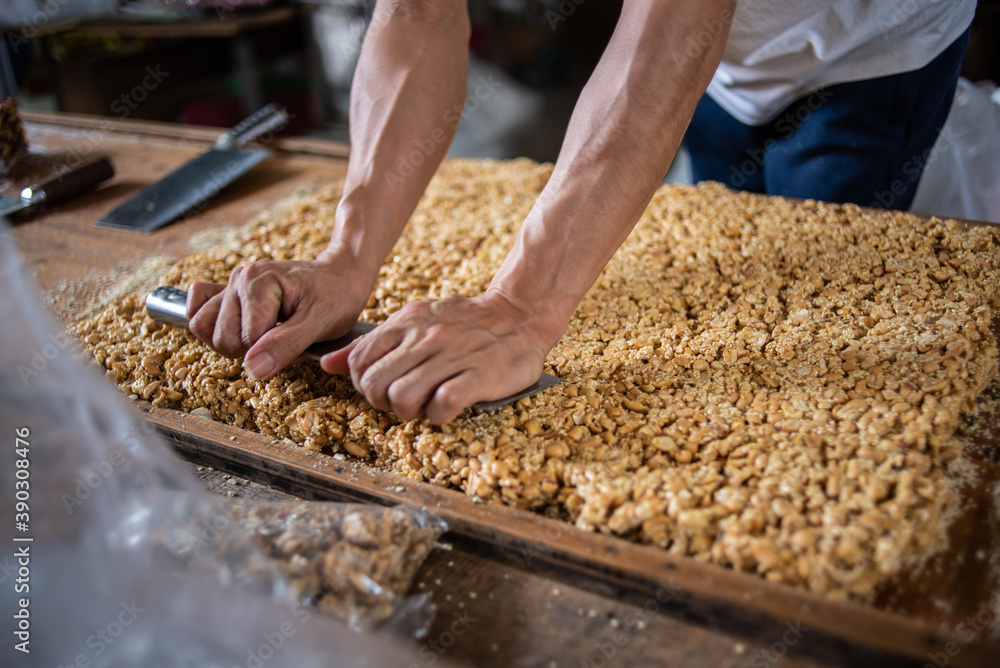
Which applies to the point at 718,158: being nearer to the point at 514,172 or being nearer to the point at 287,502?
the point at 514,172

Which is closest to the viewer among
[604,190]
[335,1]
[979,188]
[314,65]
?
[604,190]

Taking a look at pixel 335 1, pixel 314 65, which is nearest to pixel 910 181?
pixel 335 1

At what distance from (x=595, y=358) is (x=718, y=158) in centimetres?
93

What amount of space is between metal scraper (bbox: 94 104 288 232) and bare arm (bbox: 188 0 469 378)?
1.79 feet

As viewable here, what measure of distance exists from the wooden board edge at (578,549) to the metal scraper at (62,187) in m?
0.98

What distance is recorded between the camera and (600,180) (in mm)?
872

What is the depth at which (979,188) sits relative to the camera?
1683 mm

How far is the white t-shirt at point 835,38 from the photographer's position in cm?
120

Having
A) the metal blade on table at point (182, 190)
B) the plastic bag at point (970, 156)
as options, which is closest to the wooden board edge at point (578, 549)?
the metal blade on table at point (182, 190)
